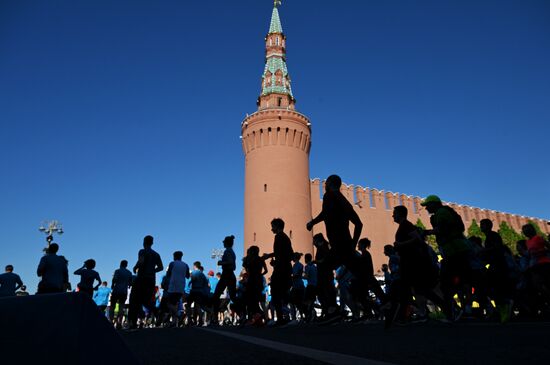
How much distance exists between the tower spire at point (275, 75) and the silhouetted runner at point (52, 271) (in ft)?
97.5

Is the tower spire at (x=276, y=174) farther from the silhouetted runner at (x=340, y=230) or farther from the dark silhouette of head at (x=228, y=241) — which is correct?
the silhouetted runner at (x=340, y=230)

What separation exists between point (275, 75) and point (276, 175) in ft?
39.6

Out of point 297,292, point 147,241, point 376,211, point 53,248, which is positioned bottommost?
point 297,292

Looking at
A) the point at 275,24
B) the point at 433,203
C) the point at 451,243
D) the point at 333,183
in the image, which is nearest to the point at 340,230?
the point at 333,183

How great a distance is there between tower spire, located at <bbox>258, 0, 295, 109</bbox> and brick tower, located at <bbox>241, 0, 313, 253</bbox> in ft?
3.43

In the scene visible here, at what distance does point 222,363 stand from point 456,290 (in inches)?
194

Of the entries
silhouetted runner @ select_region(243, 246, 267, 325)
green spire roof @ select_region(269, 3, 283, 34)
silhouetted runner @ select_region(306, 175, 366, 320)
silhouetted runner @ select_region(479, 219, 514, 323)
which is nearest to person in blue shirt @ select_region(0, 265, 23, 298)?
silhouetted runner @ select_region(243, 246, 267, 325)

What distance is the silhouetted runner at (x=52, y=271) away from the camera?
787 cm

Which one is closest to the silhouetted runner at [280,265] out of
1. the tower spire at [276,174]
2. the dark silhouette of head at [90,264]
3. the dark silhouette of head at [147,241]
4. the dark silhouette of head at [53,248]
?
the dark silhouette of head at [147,241]

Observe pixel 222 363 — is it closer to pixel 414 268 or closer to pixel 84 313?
pixel 84 313

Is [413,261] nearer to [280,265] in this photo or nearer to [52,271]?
[280,265]

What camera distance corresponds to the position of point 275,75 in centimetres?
4022

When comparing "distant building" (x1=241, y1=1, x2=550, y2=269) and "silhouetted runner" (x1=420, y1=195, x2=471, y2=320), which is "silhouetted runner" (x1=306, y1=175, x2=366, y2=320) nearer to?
"silhouetted runner" (x1=420, y1=195, x2=471, y2=320)

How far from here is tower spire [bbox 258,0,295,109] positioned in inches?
1528
